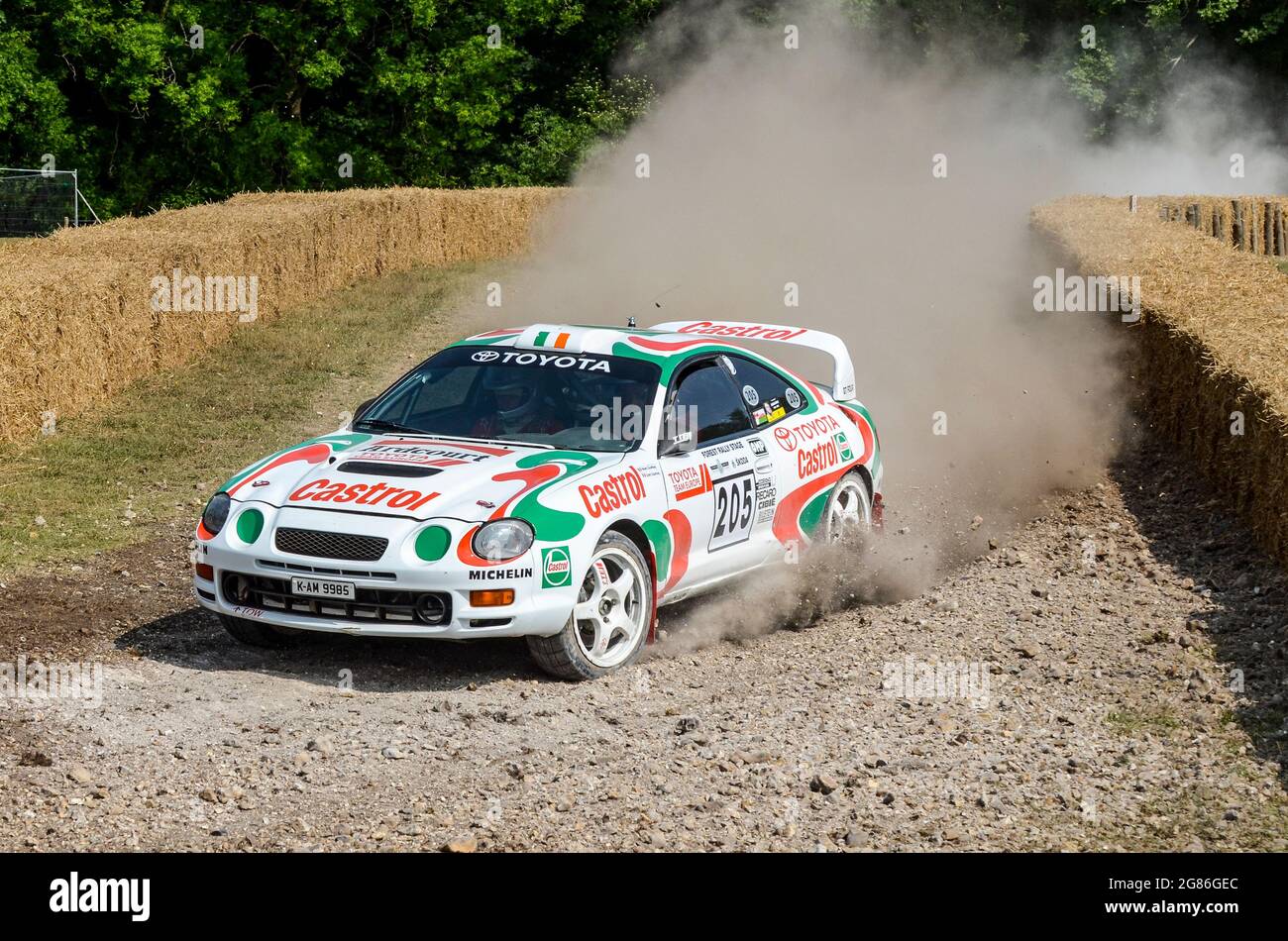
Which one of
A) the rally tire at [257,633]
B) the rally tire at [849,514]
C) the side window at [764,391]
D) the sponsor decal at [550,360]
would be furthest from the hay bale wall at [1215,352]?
the rally tire at [257,633]

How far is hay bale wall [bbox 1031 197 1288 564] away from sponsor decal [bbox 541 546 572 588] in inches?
179

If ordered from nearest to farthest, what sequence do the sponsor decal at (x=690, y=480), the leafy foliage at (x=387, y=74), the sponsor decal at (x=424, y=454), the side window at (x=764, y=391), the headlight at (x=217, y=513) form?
the headlight at (x=217, y=513), the sponsor decal at (x=424, y=454), the sponsor decal at (x=690, y=480), the side window at (x=764, y=391), the leafy foliage at (x=387, y=74)

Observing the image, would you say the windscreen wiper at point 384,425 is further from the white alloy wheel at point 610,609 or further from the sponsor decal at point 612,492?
the white alloy wheel at point 610,609

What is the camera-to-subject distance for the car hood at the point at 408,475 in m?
7.94

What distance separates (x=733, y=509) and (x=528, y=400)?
131 centimetres

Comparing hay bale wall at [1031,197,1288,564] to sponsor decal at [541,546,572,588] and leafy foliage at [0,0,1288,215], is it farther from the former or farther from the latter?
leafy foliage at [0,0,1288,215]

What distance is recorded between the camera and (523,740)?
7.21 m

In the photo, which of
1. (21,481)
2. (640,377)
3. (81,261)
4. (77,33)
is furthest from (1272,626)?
(77,33)

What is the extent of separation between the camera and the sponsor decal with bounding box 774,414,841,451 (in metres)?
9.85

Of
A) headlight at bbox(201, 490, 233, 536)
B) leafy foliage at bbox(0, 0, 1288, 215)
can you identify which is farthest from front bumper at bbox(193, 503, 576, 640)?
leafy foliage at bbox(0, 0, 1288, 215)

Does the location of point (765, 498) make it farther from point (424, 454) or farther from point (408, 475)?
point (408, 475)

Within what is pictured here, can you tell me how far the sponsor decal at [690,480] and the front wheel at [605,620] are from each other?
19.9 inches
